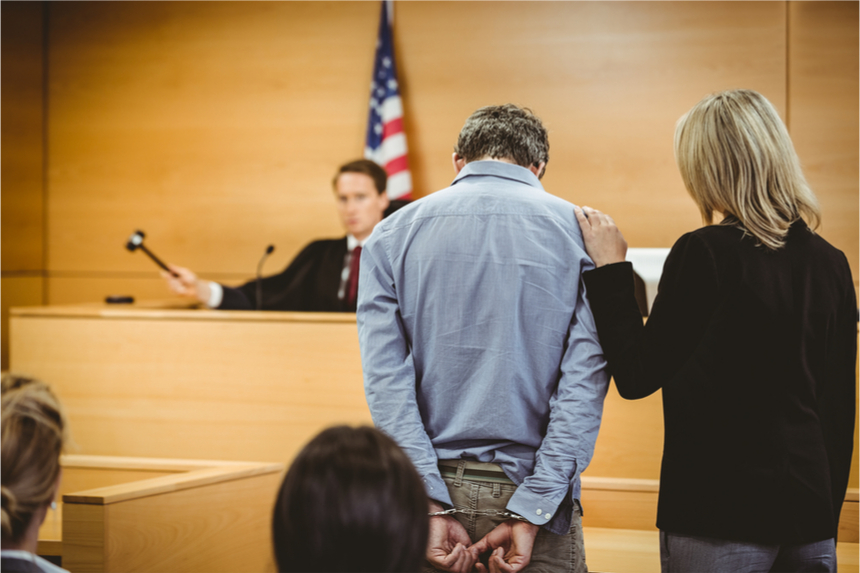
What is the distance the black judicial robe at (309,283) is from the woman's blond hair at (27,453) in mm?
2362

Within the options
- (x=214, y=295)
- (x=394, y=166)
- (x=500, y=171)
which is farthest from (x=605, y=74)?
(x=500, y=171)

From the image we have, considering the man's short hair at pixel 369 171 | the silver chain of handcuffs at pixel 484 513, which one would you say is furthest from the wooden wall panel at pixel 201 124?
the silver chain of handcuffs at pixel 484 513

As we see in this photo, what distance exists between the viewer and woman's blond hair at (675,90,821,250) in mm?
1216

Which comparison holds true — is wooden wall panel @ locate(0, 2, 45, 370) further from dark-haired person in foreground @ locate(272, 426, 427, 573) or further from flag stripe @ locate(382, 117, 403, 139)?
dark-haired person in foreground @ locate(272, 426, 427, 573)

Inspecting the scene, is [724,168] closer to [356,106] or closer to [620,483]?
[620,483]

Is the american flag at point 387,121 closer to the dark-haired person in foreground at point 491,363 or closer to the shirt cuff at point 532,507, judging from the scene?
the dark-haired person in foreground at point 491,363

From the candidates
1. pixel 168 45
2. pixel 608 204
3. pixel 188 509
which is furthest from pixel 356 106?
pixel 188 509

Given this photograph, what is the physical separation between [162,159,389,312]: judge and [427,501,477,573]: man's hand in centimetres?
209

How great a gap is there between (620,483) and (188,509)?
1318 mm

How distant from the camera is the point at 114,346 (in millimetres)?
2588

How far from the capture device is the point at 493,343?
127 centimetres

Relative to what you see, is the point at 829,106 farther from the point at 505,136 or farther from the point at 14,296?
the point at 14,296

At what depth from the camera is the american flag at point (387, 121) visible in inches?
144

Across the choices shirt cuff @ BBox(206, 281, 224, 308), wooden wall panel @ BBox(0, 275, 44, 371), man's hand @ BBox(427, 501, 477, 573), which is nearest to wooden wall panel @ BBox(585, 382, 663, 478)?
man's hand @ BBox(427, 501, 477, 573)
